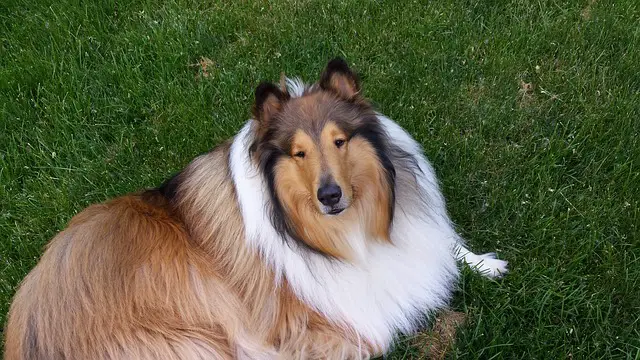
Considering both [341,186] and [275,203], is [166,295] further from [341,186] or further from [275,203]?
[341,186]

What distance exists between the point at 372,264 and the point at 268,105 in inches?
37.5

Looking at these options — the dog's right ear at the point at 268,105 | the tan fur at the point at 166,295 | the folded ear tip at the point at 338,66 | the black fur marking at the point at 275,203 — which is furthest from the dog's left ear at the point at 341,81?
the tan fur at the point at 166,295

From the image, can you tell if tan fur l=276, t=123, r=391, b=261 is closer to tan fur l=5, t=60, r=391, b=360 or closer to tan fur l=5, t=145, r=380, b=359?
tan fur l=5, t=60, r=391, b=360

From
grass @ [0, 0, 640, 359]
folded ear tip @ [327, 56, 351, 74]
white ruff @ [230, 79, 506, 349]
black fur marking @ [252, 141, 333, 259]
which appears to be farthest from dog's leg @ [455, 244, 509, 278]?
folded ear tip @ [327, 56, 351, 74]

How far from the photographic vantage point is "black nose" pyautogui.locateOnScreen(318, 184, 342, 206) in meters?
2.44

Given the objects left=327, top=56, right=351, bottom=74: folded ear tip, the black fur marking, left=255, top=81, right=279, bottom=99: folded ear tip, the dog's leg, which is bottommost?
the dog's leg

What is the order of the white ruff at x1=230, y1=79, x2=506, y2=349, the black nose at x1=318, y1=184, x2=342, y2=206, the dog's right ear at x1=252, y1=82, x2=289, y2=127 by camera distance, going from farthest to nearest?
1. the white ruff at x1=230, y1=79, x2=506, y2=349
2. the dog's right ear at x1=252, y1=82, x2=289, y2=127
3. the black nose at x1=318, y1=184, x2=342, y2=206

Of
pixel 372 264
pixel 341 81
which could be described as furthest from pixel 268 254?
pixel 341 81

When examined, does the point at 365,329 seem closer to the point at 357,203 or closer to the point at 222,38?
the point at 357,203

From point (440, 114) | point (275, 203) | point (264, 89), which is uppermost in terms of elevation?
point (264, 89)

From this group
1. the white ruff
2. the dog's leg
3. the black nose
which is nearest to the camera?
the black nose

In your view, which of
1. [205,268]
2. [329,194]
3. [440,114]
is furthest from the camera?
[440,114]

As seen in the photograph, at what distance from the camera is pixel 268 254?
Result: 110 inches

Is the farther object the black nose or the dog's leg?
the dog's leg
